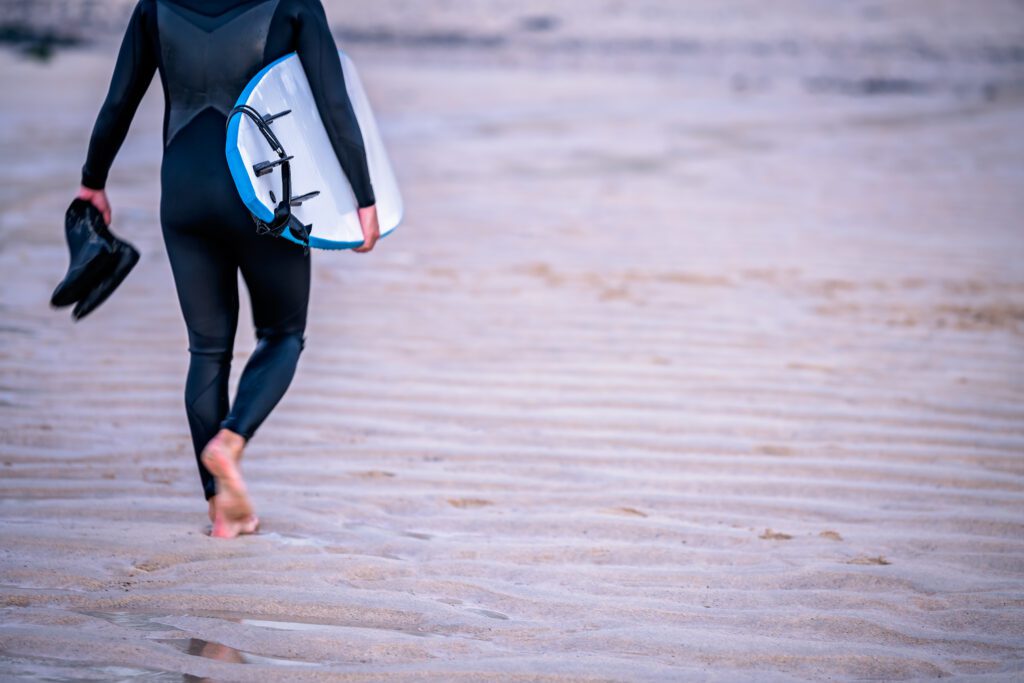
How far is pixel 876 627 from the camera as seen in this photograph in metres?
2.94

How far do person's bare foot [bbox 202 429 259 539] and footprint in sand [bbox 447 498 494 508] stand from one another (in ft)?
2.11

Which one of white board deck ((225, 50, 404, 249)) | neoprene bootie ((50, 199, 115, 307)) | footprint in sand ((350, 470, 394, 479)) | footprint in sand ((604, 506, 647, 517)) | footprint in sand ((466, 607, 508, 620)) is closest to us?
footprint in sand ((466, 607, 508, 620))

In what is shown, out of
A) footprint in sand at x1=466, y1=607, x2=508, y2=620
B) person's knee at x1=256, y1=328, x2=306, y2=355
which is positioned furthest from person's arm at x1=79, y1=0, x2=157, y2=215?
footprint in sand at x1=466, y1=607, x2=508, y2=620

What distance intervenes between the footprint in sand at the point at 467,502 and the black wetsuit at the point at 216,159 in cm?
67

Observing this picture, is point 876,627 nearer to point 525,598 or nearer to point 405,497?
point 525,598

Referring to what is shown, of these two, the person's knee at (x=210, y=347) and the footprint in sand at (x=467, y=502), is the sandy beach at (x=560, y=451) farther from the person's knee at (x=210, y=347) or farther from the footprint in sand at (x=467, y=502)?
the person's knee at (x=210, y=347)

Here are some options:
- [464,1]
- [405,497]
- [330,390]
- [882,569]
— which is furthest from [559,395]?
[464,1]

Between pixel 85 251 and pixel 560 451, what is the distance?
172 centimetres

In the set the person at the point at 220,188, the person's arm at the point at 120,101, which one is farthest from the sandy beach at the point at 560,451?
the person's arm at the point at 120,101

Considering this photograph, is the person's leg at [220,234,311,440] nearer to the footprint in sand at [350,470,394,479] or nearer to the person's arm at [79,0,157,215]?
the person's arm at [79,0,157,215]

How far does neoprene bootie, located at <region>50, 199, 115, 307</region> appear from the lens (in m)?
3.31

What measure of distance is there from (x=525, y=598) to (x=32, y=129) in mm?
10825

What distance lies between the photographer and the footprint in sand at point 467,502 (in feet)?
12.2

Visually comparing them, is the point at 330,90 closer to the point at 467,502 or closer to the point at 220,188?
the point at 220,188
